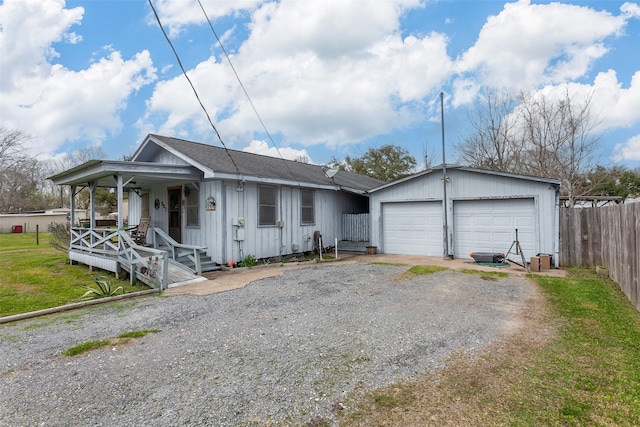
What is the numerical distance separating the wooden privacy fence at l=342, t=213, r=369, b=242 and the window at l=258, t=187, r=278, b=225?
407 cm

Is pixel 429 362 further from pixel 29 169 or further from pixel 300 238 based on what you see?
pixel 29 169

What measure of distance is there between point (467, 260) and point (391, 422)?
9.10 metres

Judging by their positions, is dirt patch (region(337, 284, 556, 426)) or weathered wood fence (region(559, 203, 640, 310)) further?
weathered wood fence (region(559, 203, 640, 310))

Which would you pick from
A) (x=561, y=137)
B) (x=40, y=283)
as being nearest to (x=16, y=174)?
(x=40, y=283)

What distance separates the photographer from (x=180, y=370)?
130 inches

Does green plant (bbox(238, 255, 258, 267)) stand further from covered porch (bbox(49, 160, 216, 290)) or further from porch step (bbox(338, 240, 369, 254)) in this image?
porch step (bbox(338, 240, 369, 254))

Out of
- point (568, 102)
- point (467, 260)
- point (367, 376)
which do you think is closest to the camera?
point (367, 376)

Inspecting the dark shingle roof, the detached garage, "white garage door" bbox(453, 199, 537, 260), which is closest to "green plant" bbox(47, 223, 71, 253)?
the dark shingle roof

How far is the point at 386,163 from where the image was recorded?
30594 mm

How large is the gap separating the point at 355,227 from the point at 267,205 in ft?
14.9

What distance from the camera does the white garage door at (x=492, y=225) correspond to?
32.4 feet

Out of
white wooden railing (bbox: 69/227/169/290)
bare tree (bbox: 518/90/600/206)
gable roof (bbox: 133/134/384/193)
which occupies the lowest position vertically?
white wooden railing (bbox: 69/227/169/290)

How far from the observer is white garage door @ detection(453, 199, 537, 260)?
9883mm

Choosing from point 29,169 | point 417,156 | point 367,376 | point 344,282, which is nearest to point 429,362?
point 367,376
